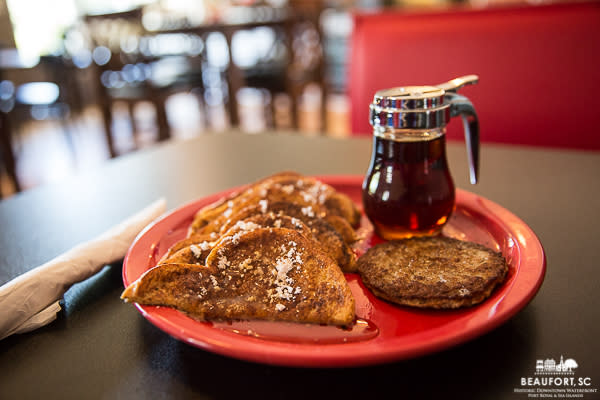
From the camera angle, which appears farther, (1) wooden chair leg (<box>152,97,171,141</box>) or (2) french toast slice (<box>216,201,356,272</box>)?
(1) wooden chair leg (<box>152,97,171,141</box>)

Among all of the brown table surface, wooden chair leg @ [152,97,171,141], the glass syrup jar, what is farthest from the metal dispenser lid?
wooden chair leg @ [152,97,171,141]

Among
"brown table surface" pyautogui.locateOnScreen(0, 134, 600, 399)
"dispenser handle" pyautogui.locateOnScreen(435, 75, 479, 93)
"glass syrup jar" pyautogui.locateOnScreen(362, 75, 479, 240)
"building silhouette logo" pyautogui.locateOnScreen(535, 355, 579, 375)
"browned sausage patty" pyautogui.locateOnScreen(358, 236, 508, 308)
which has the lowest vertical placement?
"building silhouette logo" pyautogui.locateOnScreen(535, 355, 579, 375)

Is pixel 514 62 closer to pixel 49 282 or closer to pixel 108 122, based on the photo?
pixel 49 282

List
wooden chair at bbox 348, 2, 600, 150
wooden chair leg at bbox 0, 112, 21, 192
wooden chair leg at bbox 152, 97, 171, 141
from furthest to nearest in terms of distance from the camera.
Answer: wooden chair leg at bbox 152, 97, 171, 141, wooden chair leg at bbox 0, 112, 21, 192, wooden chair at bbox 348, 2, 600, 150

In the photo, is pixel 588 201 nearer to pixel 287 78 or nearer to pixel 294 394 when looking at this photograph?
pixel 294 394

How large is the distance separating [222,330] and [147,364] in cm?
9

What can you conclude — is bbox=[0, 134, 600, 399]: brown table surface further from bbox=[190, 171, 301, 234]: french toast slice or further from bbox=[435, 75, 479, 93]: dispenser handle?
bbox=[435, 75, 479, 93]: dispenser handle

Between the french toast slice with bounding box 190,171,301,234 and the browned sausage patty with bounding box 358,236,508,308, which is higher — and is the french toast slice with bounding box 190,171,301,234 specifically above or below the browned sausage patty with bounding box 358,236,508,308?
above

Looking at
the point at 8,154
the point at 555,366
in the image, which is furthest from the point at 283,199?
the point at 8,154

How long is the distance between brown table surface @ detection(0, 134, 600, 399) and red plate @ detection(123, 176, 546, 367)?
35 mm

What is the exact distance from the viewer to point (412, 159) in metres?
0.71

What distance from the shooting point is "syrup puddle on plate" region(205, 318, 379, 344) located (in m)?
0.51

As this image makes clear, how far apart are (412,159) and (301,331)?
1.07 ft

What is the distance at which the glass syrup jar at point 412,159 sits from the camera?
67cm
